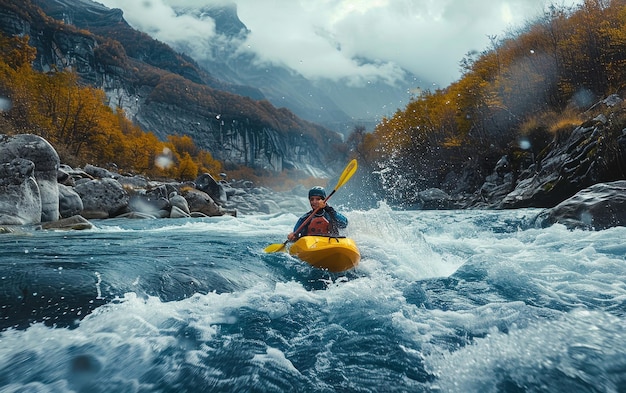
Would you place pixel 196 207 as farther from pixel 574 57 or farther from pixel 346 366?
pixel 574 57

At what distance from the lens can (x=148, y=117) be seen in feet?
329

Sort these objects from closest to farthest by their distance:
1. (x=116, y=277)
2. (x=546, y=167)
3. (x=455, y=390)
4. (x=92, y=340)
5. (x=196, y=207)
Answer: (x=455, y=390)
(x=92, y=340)
(x=116, y=277)
(x=546, y=167)
(x=196, y=207)

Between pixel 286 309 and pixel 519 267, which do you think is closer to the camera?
pixel 286 309

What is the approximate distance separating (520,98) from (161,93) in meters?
98.4

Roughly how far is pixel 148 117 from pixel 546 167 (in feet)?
336

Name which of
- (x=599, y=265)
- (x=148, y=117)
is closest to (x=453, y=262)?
(x=599, y=265)

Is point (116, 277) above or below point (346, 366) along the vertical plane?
above

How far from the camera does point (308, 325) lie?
323cm

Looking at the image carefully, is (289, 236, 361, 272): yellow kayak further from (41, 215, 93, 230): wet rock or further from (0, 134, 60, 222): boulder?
(0, 134, 60, 222): boulder

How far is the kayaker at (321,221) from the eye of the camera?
21.5 feet

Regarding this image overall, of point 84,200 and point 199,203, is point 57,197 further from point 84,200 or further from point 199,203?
point 199,203

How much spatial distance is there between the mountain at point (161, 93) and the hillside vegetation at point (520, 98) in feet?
124

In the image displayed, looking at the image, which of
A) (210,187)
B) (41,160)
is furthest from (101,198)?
(210,187)

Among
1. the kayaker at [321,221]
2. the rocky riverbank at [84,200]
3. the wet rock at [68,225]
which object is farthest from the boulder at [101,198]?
the kayaker at [321,221]
